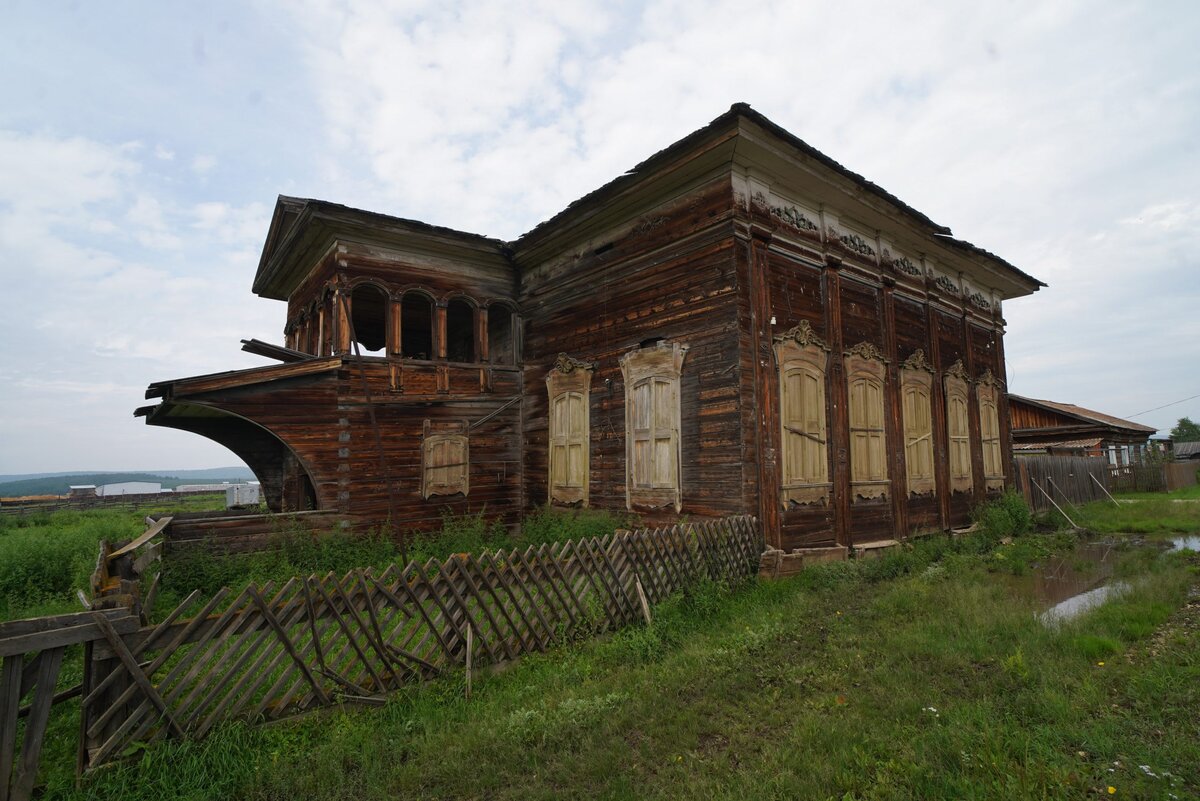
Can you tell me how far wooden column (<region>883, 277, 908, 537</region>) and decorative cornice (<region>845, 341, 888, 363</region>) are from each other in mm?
303

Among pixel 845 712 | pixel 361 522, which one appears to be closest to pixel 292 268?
pixel 361 522

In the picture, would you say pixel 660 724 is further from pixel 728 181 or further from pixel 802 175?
pixel 802 175

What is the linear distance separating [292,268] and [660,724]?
13863 millimetres

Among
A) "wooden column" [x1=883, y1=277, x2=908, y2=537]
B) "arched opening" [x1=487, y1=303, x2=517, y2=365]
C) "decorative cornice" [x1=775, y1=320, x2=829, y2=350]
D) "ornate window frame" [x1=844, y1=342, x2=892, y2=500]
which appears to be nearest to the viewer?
"decorative cornice" [x1=775, y1=320, x2=829, y2=350]

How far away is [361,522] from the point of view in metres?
11.1

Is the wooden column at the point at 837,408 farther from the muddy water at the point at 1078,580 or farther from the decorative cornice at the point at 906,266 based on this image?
the muddy water at the point at 1078,580

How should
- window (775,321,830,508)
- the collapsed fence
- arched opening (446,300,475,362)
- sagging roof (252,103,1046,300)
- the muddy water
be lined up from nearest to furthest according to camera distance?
the collapsed fence < the muddy water < sagging roof (252,103,1046,300) < window (775,321,830,508) < arched opening (446,300,475,362)

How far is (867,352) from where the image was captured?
1138 cm

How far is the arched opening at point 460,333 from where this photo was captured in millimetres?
15391

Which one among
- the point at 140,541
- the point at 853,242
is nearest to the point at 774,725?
the point at 140,541

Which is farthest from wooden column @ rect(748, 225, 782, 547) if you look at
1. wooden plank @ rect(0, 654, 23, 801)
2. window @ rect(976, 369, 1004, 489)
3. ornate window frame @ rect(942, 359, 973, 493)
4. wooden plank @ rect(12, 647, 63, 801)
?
window @ rect(976, 369, 1004, 489)

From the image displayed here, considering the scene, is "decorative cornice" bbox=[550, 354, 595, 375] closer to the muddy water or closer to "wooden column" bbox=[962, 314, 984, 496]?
the muddy water

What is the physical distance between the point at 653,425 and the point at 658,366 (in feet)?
3.45

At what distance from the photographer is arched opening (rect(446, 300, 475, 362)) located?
1539 cm
